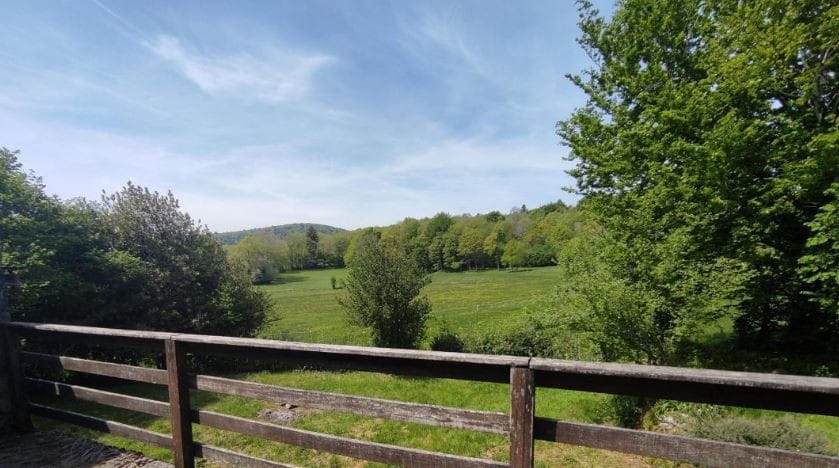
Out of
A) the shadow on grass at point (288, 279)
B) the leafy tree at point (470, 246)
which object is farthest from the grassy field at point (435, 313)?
the leafy tree at point (470, 246)

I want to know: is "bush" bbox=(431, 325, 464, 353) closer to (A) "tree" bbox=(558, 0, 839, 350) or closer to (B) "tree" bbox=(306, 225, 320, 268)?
(A) "tree" bbox=(558, 0, 839, 350)

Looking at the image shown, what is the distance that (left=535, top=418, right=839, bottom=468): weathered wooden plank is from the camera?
1.34 meters

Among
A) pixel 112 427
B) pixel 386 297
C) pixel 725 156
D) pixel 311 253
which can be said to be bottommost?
pixel 311 253

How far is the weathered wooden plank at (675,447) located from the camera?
134 centimetres

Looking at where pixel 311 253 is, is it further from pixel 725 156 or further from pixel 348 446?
pixel 348 446

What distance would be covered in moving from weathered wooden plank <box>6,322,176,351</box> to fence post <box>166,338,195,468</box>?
14 centimetres

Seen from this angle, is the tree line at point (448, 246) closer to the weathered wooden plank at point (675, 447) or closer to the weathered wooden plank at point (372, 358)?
the weathered wooden plank at point (372, 358)

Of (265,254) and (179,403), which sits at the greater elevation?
(179,403)

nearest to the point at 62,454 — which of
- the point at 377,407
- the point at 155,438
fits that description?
the point at 155,438

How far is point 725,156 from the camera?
29.0ft

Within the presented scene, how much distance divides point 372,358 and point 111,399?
2585mm

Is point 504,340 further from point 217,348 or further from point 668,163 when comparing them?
point 217,348

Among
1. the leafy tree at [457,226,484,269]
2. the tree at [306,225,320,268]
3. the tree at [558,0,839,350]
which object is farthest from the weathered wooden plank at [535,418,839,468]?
the tree at [306,225,320,268]

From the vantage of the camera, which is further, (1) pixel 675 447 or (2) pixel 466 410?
(2) pixel 466 410
